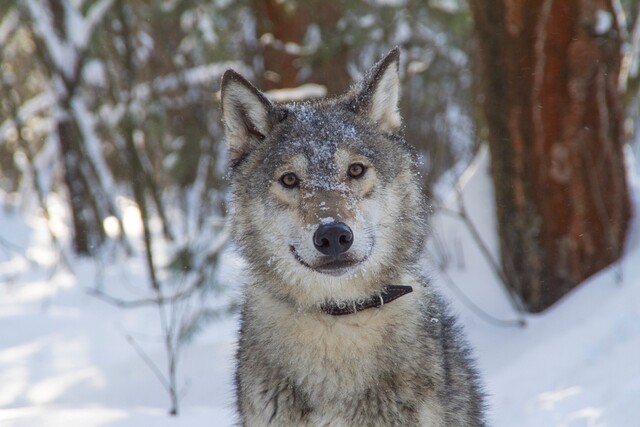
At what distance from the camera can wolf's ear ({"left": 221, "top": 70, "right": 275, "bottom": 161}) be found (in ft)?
10.9

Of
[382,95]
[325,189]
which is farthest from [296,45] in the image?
[325,189]

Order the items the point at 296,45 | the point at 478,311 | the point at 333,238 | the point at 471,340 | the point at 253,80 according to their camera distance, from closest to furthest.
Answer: the point at 333,238 < the point at 471,340 < the point at 478,311 < the point at 296,45 < the point at 253,80

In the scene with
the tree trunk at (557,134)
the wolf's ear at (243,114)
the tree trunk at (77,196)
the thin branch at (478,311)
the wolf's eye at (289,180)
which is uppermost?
the wolf's ear at (243,114)

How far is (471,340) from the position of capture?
629 cm

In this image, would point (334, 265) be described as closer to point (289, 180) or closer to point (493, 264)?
point (289, 180)

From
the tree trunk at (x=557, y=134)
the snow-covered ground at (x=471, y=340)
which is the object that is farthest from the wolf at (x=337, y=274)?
the tree trunk at (x=557, y=134)

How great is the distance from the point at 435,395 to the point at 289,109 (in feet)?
4.82

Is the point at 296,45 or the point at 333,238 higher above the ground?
the point at 333,238

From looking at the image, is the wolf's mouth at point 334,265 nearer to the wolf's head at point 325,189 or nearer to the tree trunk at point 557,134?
the wolf's head at point 325,189

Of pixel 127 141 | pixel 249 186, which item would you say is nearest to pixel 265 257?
pixel 249 186

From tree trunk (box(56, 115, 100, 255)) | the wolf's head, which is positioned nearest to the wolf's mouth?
the wolf's head

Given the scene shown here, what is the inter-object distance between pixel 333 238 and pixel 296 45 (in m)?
7.01

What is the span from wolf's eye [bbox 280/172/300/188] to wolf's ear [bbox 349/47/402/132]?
0.51 meters

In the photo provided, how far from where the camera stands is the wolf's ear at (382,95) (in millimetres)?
3416
